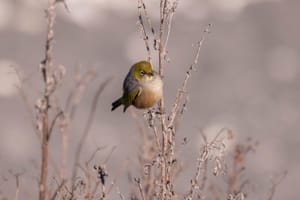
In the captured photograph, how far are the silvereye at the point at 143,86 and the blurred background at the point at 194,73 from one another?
39.6 feet

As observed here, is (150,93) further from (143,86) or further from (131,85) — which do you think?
(131,85)

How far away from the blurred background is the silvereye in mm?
12074

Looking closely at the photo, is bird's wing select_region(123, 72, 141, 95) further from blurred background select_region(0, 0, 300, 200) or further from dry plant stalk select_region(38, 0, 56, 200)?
blurred background select_region(0, 0, 300, 200)

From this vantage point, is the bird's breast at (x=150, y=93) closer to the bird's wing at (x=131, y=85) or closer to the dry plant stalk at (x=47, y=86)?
the bird's wing at (x=131, y=85)

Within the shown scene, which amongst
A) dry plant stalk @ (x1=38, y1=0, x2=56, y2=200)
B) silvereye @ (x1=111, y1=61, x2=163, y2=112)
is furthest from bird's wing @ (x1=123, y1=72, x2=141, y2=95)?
dry plant stalk @ (x1=38, y1=0, x2=56, y2=200)

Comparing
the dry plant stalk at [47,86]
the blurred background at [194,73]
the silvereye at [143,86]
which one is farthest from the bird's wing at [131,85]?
the blurred background at [194,73]

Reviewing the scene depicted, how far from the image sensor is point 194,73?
77.2 feet

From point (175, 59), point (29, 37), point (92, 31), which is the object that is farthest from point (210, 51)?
point (29, 37)

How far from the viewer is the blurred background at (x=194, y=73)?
20.9 meters

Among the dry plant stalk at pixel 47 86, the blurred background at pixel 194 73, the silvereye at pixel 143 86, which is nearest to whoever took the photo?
the dry plant stalk at pixel 47 86

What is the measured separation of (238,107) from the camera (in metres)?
23.6

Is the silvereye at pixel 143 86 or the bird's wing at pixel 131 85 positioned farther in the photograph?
the bird's wing at pixel 131 85

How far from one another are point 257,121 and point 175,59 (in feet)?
8.80

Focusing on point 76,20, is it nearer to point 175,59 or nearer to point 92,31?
point 92,31
